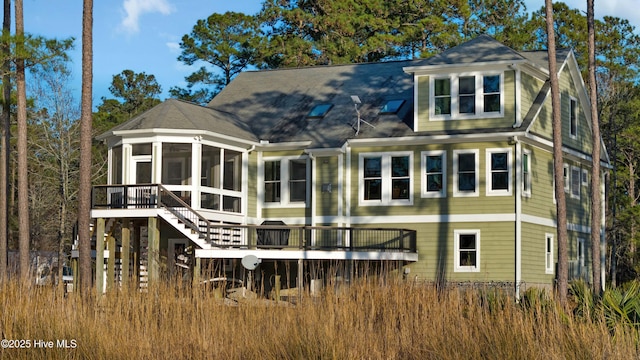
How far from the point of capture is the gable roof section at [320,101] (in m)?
32.1

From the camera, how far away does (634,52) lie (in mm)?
47844

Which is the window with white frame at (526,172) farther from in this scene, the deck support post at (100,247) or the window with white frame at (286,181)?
the deck support post at (100,247)

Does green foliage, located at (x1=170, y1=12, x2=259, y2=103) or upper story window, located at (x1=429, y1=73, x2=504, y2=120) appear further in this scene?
green foliage, located at (x1=170, y1=12, x2=259, y2=103)

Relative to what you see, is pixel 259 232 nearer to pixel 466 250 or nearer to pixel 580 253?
pixel 466 250

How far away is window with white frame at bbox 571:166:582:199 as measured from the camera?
33.8 metres

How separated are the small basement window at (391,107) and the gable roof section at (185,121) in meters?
4.42

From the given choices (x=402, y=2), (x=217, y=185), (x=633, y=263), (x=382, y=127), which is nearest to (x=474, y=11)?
(x=402, y=2)

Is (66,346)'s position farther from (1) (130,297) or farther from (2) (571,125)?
(2) (571,125)

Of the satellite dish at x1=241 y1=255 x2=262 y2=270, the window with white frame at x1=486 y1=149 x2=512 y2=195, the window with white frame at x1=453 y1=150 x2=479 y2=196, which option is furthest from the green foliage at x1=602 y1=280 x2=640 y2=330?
the window with white frame at x1=453 y1=150 x2=479 y2=196

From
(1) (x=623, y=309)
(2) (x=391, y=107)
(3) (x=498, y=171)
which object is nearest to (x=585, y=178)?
(3) (x=498, y=171)

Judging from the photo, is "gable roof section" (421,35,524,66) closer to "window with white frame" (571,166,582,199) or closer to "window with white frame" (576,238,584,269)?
"window with white frame" (571,166,582,199)

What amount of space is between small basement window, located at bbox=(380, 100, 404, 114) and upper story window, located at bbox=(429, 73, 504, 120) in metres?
1.92

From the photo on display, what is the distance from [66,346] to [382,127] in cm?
1891

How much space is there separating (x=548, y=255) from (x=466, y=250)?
11.1 feet
